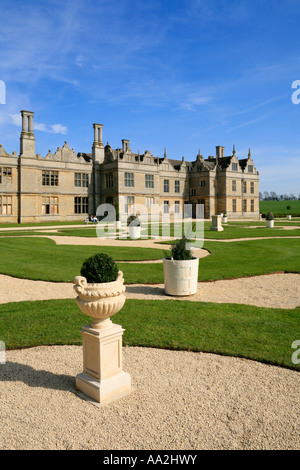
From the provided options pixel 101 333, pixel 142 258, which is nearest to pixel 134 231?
pixel 142 258

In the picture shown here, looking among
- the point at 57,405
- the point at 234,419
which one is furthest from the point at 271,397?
the point at 57,405

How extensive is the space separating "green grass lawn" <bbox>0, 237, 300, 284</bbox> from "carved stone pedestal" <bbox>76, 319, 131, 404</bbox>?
5.07 metres

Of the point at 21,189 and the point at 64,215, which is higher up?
the point at 21,189

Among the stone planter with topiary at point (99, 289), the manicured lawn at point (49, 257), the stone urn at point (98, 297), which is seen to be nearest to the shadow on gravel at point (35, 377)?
the stone planter with topiary at point (99, 289)

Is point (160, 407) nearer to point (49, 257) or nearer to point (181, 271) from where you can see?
point (181, 271)

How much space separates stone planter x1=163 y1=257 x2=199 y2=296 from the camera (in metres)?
8.75

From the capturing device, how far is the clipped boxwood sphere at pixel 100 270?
→ 4.30m

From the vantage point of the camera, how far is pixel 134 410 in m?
3.85

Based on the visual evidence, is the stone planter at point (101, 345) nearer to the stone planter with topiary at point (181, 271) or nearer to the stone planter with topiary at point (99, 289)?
the stone planter with topiary at point (99, 289)

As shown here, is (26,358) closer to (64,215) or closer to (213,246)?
(213,246)

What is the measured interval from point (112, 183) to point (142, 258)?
31.2 meters

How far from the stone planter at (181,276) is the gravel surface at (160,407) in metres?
3.55
